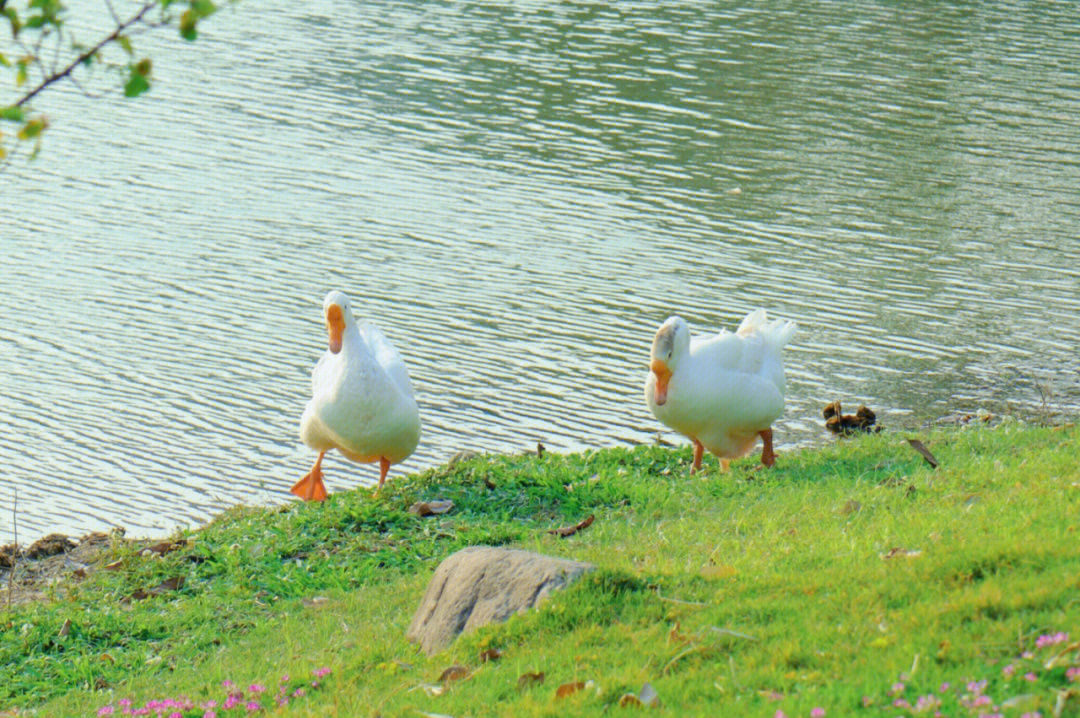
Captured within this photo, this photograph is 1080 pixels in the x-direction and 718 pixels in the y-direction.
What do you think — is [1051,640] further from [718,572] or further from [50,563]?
[50,563]

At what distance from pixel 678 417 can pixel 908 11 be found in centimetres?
2916

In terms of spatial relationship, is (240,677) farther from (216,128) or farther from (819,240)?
(216,128)

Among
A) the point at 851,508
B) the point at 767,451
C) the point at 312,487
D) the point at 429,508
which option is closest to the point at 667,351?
the point at 767,451

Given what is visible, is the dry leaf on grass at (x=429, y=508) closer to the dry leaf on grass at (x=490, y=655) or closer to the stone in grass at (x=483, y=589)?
the stone in grass at (x=483, y=589)

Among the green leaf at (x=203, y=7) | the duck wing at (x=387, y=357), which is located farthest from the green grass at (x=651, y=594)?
the green leaf at (x=203, y=7)

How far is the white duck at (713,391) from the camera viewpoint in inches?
363

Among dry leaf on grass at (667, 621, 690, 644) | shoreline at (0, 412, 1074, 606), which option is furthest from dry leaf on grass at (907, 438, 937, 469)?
dry leaf on grass at (667, 621, 690, 644)

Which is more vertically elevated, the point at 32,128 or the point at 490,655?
the point at 32,128

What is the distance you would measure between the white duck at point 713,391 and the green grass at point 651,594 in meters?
0.34

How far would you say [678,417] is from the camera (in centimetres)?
933

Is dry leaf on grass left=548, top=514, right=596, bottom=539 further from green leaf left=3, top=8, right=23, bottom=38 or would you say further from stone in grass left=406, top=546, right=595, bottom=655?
green leaf left=3, top=8, right=23, bottom=38

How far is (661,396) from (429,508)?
193cm

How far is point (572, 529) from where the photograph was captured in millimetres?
8109

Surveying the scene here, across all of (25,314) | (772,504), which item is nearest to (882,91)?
(25,314)
